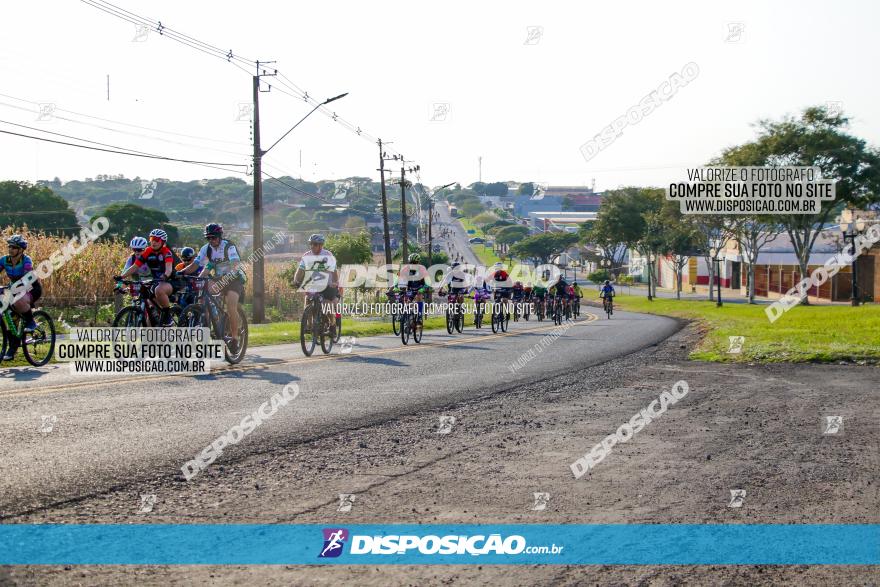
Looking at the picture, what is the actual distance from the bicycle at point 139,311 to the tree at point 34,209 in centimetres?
6816

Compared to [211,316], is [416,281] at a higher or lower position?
higher

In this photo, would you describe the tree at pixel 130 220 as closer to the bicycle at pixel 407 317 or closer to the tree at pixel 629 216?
the tree at pixel 629 216

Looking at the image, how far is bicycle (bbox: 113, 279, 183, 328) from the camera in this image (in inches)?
484

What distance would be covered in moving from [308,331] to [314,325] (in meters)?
0.17

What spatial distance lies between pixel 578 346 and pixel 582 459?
527 inches

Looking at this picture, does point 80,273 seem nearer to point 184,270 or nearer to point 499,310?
point 499,310

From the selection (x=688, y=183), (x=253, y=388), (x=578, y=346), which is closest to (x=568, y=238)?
(x=688, y=183)

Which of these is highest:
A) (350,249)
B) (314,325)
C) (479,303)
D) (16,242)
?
(350,249)

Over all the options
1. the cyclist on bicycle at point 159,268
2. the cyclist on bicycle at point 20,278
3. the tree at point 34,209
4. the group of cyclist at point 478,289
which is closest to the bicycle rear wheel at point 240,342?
the cyclist on bicycle at point 159,268

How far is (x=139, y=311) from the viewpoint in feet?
40.5

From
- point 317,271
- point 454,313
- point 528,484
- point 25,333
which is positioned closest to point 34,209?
point 454,313

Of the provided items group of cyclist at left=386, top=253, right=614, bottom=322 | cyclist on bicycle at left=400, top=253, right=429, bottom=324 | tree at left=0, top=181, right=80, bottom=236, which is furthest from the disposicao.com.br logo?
tree at left=0, top=181, right=80, bottom=236

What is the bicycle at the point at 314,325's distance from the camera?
15.7 metres

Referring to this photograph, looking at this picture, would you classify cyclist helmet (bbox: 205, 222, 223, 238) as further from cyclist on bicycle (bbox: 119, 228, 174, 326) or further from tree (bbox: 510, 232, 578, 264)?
tree (bbox: 510, 232, 578, 264)
